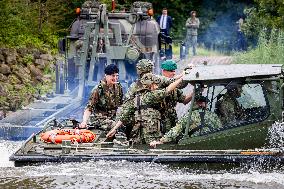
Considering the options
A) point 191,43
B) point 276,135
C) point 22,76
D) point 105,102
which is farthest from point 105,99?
point 191,43

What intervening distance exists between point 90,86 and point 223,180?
8.75m

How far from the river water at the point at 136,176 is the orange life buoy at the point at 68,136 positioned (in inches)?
28.5

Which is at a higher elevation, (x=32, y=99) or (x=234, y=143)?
Result: (x=234, y=143)

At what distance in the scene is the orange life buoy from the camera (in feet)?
39.2

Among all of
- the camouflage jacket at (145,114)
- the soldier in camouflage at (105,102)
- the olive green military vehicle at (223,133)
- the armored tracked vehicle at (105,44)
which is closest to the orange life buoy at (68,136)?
the olive green military vehicle at (223,133)

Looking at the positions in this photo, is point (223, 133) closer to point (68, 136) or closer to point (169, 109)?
point (169, 109)

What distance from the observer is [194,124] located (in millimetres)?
11305

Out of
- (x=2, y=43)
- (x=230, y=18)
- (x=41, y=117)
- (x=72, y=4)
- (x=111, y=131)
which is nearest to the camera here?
(x=111, y=131)

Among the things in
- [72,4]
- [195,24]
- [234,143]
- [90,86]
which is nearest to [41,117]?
[90,86]

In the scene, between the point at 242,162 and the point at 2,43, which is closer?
the point at 242,162

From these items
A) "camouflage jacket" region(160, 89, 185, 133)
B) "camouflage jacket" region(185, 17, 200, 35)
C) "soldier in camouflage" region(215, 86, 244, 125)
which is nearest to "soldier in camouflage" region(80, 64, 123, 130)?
"camouflage jacket" region(160, 89, 185, 133)

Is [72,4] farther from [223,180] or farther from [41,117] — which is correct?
[223,180]

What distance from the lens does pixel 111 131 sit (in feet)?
40.2

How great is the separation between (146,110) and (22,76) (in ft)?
39.7
